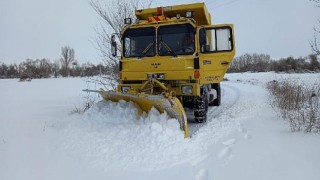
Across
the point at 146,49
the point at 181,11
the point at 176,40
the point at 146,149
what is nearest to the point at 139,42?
the point at 146,49

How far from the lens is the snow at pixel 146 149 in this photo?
4098mm

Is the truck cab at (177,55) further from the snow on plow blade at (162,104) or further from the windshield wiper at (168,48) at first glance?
the snow on plow blade at (162,104)

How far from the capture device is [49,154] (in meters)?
4.79

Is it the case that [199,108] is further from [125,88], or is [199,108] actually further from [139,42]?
[139,42]

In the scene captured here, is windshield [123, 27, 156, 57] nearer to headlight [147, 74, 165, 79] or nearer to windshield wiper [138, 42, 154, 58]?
windshield wiper [138, 42, 154, 58]

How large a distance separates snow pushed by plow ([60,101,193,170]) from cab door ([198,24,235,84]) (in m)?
2.23

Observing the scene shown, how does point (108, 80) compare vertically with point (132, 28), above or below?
below

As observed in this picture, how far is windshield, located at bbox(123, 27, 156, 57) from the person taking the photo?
7754mm

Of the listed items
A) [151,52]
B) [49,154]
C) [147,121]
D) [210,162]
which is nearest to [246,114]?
[151,52]

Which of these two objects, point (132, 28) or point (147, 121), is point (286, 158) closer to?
point (147, 121)

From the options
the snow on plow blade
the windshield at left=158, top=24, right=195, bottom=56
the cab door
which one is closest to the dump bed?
the windshield at left=158, top=24, right=195, bottom=56

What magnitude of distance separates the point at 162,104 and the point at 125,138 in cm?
111

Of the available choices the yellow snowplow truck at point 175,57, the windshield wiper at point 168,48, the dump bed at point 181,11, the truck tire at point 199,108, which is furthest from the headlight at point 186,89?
the dump bed at point 181,11

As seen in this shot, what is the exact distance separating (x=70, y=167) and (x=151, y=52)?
4158 millimetres
